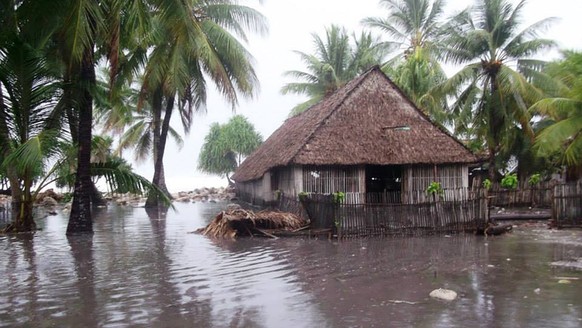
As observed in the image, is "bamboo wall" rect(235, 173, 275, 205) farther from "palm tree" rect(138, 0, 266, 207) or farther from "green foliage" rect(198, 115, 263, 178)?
"green foliage" rect(198, 115, 263, 178)

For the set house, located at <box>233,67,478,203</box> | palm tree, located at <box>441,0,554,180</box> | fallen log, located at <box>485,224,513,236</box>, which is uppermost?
palm tree, located at <box>441,0,554,180</box>

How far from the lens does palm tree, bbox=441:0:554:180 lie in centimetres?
2181

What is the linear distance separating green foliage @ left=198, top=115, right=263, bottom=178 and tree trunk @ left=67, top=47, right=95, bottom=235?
113ft

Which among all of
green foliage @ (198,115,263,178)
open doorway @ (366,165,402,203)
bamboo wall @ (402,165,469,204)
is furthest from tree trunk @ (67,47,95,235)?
green foliage @ (198,115,263,178)

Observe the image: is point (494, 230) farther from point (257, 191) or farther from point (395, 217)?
point (257, 191)

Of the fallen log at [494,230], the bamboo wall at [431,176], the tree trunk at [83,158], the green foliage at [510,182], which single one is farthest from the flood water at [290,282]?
the green foliage at [510,182]

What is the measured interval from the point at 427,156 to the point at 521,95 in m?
7.84

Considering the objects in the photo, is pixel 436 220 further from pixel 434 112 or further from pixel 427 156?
pixel 434 112

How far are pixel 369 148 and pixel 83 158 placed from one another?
8.90 metres

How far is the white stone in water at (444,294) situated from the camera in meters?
6.15

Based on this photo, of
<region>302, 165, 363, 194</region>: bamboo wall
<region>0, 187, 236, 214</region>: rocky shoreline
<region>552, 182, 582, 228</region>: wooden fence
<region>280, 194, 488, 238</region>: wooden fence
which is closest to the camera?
<region>280, 194, 488, 238</region>: wooden fence

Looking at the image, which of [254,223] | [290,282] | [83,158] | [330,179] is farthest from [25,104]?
[330,179]

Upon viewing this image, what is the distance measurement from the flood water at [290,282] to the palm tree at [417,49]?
14.6 meters

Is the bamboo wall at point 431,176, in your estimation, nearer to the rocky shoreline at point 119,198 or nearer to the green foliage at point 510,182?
the green foliage at point 510,182
